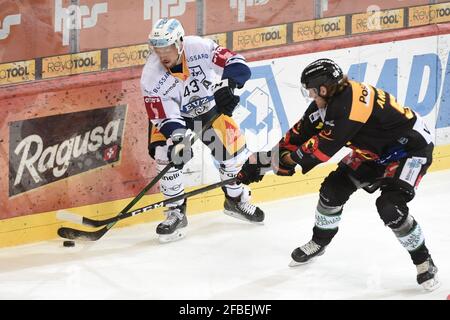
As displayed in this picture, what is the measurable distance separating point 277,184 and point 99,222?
4.44 ft

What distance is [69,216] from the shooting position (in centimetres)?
625

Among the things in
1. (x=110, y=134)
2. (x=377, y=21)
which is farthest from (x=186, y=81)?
(x=377, y=21)

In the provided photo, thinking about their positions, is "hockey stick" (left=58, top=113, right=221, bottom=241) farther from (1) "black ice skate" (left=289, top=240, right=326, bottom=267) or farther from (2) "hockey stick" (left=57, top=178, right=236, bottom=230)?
(1) "black ice skate" (left=289, top=240, right=326, bottom=267)

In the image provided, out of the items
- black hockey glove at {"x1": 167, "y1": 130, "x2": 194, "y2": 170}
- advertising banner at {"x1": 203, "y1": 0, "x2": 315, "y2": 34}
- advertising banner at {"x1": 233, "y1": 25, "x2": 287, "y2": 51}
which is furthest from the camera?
advertising banner at {"x1": 233, "y1": 25, "x2": 287, "y2": 51}

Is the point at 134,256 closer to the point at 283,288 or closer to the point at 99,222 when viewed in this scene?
the point at 99,222

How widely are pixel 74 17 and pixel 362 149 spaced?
184 centimetres

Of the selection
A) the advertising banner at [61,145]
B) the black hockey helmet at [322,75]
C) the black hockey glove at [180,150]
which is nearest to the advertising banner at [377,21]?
the black hockey glove at [180,150]

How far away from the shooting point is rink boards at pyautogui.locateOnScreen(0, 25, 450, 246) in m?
6.36

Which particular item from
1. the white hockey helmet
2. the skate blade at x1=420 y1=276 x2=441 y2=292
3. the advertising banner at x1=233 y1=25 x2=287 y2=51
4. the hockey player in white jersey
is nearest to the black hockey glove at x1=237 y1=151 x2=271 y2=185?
the hockey player in white jersey

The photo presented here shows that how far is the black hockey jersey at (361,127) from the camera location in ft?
17.8

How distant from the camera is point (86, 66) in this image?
6527mm

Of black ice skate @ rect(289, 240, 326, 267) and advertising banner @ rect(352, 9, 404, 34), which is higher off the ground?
advertising banner @ rect(352, 9, 404, 34)

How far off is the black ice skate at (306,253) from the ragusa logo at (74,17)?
171 centimetres

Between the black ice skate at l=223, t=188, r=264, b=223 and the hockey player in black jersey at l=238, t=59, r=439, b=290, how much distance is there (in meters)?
0.98
